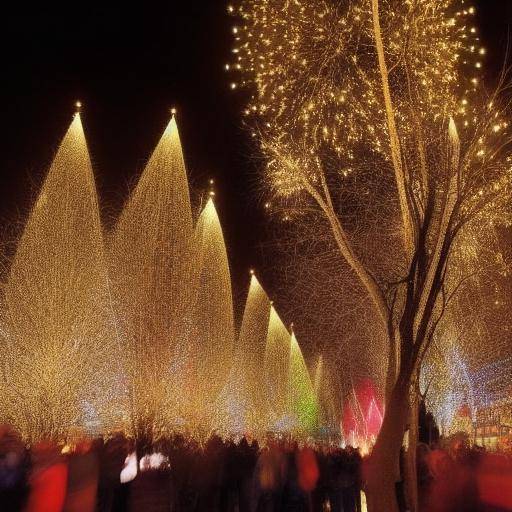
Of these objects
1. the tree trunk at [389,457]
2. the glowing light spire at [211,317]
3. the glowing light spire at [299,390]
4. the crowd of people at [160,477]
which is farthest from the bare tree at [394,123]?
the glowing light spire at [299,390]

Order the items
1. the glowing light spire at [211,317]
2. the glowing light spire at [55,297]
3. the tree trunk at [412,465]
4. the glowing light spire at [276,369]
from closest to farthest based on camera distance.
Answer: the tree trunk at [412,465], the glowing light spire at [55,297], the glowing light spire at [211,317], the glowing light spire at [276,369]

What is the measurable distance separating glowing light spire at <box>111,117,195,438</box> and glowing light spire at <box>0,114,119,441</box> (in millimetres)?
837

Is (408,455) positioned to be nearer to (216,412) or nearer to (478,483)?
(478,483)

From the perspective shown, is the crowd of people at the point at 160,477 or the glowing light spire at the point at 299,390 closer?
the crowd of people at the point at 160,477

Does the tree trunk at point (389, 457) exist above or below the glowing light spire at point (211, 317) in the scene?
below

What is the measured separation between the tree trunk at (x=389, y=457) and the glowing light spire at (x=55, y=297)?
305 inches

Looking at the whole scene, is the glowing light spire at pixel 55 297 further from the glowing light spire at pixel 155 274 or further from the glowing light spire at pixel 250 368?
the glowing light spire at pixel 250 368

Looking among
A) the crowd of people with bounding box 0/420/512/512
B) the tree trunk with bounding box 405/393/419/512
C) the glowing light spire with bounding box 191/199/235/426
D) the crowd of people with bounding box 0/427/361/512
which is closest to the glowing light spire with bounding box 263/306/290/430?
the glowing light spire with bounding box 191/199/235/426

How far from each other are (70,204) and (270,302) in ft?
57.7

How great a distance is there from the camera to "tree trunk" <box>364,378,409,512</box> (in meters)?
9.02

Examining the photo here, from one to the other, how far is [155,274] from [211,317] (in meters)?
5.80

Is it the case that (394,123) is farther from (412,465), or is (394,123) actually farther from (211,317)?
(211,317)

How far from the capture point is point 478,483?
959 cm

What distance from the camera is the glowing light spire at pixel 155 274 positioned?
15000mm
